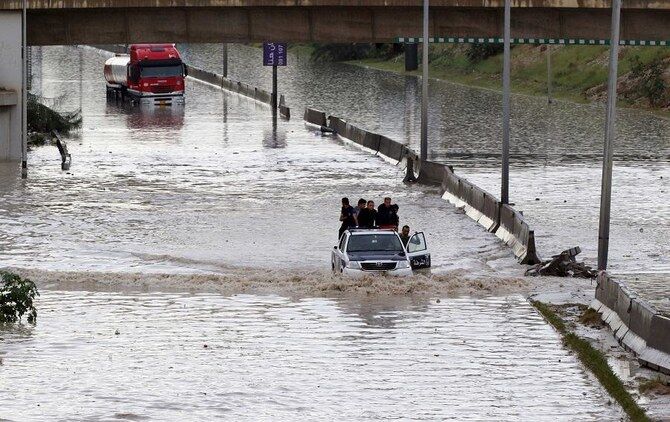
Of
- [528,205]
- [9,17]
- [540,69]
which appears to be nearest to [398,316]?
[528,205]

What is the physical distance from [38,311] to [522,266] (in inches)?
426

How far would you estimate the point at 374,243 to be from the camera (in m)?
32.5

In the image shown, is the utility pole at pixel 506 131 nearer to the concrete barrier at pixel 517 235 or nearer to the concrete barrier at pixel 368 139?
the concrete barrier at pixel 517 235

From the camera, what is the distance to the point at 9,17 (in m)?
58.1

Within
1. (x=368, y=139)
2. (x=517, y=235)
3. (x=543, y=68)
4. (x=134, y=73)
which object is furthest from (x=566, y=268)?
(x=543, y=68)

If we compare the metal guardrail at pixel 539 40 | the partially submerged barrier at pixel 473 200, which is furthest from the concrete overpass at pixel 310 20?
the partially submerged barrier at pixel 473 200

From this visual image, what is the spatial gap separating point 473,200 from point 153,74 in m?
50.0

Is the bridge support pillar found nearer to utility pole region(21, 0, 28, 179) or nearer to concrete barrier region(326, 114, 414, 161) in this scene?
concrete barrier region(326, 114, 414, 161)

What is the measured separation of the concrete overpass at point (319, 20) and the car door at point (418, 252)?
27747 millimetres

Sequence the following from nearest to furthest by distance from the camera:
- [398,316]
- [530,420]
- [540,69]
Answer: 1. [530,420]
2. [398,316]
3. [540,69]

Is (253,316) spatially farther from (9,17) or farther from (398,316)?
(9,17)

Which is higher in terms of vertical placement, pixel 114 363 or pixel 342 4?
pixel 342 4

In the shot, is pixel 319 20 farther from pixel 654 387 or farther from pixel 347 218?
pixel 654 387

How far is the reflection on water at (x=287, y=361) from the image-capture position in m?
21.2
